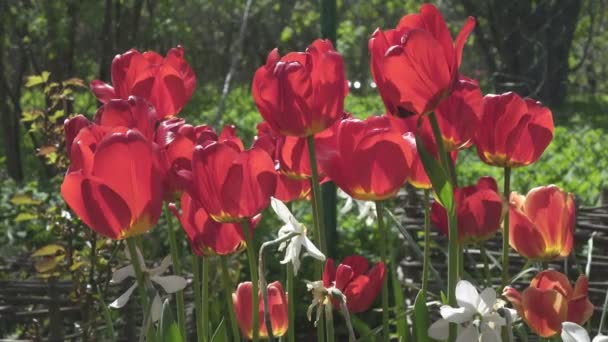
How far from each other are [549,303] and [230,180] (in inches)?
13.1

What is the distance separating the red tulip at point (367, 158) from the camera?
3.35 ft

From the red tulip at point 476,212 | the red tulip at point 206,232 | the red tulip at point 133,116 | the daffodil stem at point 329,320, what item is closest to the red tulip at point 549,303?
the red tulip at point 476,212

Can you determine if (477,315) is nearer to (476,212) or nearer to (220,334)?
(476,212)

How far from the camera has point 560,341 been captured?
1190mm

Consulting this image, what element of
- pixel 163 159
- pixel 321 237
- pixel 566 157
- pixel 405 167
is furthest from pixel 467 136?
pixel 566 157

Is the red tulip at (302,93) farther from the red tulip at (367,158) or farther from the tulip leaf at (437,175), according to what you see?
the tulip leaf at (437,175)

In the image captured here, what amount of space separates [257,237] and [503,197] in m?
2.52

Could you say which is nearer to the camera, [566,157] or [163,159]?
[163,159]

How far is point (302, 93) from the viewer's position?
3.22 ft

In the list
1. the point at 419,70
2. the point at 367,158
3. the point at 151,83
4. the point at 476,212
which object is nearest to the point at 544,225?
the point at 476,212

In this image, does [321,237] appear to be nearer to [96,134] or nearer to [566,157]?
[96,134]

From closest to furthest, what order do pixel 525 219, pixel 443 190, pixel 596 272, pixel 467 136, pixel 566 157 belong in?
pixel 443 190 < pixel 467 136 < pixel 525 219 < pixel 596 272 < pixel 566 157

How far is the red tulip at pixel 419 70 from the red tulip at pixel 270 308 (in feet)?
1.07

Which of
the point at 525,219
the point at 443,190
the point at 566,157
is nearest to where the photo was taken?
the point at 443,190
